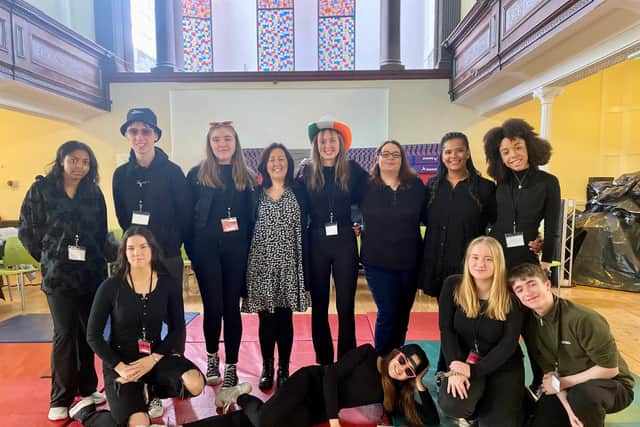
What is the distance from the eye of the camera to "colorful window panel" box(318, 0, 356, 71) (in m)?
8.42

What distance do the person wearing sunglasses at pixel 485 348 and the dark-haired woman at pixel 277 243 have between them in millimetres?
822

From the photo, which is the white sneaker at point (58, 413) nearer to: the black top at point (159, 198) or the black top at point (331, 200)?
the black top at point (159, 198)

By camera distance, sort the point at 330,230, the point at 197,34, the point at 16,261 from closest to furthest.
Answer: the point at 330,230 → the point at 16,261 → the point at 197,34

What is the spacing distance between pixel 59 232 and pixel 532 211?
2329 millimetres

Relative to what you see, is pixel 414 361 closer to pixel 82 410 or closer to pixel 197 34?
pixel 82 410

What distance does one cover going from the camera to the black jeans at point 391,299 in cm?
210

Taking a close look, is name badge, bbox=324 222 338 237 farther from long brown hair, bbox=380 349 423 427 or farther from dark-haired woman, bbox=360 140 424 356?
long brown hair, bbox=380 349 423 427

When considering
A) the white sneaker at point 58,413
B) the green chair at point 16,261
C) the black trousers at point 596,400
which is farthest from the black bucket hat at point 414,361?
the green chair at point 16,261

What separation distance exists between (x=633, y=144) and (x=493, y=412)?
6.73 metres

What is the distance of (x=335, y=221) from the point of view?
211 centimetres

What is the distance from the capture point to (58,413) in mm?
1935

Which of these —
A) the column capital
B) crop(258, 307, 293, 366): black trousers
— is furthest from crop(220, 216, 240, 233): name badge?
the column capital

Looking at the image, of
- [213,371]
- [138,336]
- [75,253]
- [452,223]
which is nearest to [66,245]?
[75,253]

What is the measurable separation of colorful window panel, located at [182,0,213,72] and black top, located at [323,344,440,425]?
8018 mm
